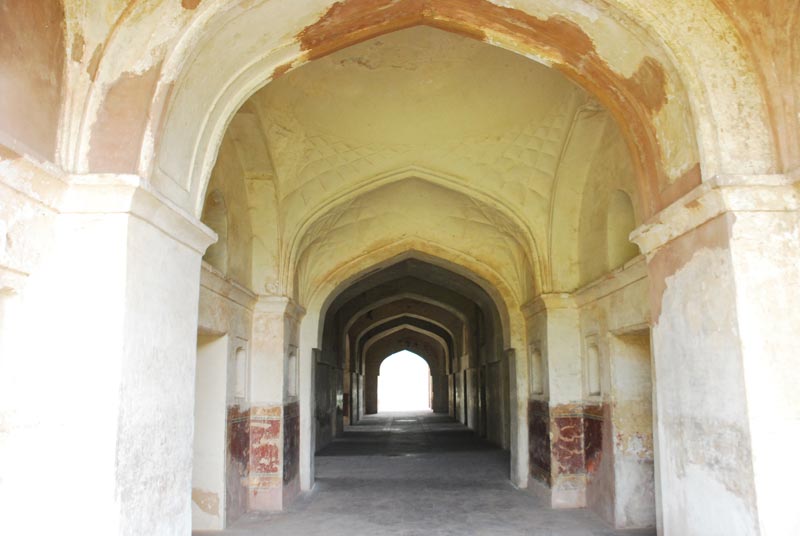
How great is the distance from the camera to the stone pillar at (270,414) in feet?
25.2

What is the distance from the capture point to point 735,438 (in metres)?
3.53

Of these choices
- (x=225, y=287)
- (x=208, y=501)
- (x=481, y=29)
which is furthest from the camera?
(x=225, y=287)

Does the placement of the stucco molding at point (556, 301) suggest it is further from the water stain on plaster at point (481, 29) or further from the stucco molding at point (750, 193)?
the stucco molding at point (750, 193)

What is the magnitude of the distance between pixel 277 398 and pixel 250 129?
2985 millimetres

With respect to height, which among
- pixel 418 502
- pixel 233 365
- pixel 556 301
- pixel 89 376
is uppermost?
pixel 556 301

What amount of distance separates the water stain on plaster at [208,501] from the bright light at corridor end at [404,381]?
3270 cm

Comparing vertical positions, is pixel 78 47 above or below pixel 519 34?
below

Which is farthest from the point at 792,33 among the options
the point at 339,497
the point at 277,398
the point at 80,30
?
the point at 339,497

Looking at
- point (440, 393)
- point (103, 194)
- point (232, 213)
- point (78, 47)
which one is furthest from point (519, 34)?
point (440, 393)

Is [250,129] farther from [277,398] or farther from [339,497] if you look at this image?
[339,497]

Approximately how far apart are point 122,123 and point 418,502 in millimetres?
5989

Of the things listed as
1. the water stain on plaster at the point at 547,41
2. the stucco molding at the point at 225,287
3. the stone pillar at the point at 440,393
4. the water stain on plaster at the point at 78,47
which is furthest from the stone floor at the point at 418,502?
the stone pillar at the point at 440,393

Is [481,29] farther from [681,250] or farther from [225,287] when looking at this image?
[225,287]

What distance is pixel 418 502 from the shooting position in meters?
8.18
